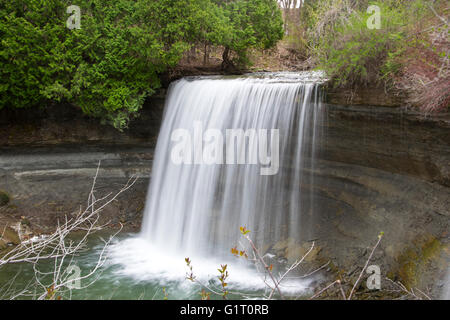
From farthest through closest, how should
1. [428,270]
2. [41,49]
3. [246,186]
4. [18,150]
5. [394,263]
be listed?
[18,150], [41,49], [246,186], [394,263], [428,270]

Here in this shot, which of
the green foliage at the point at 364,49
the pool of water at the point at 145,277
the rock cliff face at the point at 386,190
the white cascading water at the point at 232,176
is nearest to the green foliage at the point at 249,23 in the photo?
the white cascading water at the point at 232,176

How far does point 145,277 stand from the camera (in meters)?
7.40

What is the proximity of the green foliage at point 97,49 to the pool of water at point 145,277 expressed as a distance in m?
3.88

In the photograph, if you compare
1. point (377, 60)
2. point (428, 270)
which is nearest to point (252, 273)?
point (428, 270)

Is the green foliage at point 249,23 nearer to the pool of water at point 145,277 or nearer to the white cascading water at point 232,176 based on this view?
the white cascading water at point 232,176

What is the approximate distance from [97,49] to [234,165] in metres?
5.44

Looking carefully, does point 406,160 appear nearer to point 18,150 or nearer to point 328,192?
point 328,192

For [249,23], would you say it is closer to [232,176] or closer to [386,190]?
[232,176]

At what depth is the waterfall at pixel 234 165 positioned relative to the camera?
7.44 m

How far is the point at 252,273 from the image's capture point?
289 inches

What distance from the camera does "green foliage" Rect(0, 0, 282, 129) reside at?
911cm

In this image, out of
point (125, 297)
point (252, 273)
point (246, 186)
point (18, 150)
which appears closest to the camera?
point (125, 297)

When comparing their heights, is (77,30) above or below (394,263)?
above

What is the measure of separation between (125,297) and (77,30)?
7.48 metres
